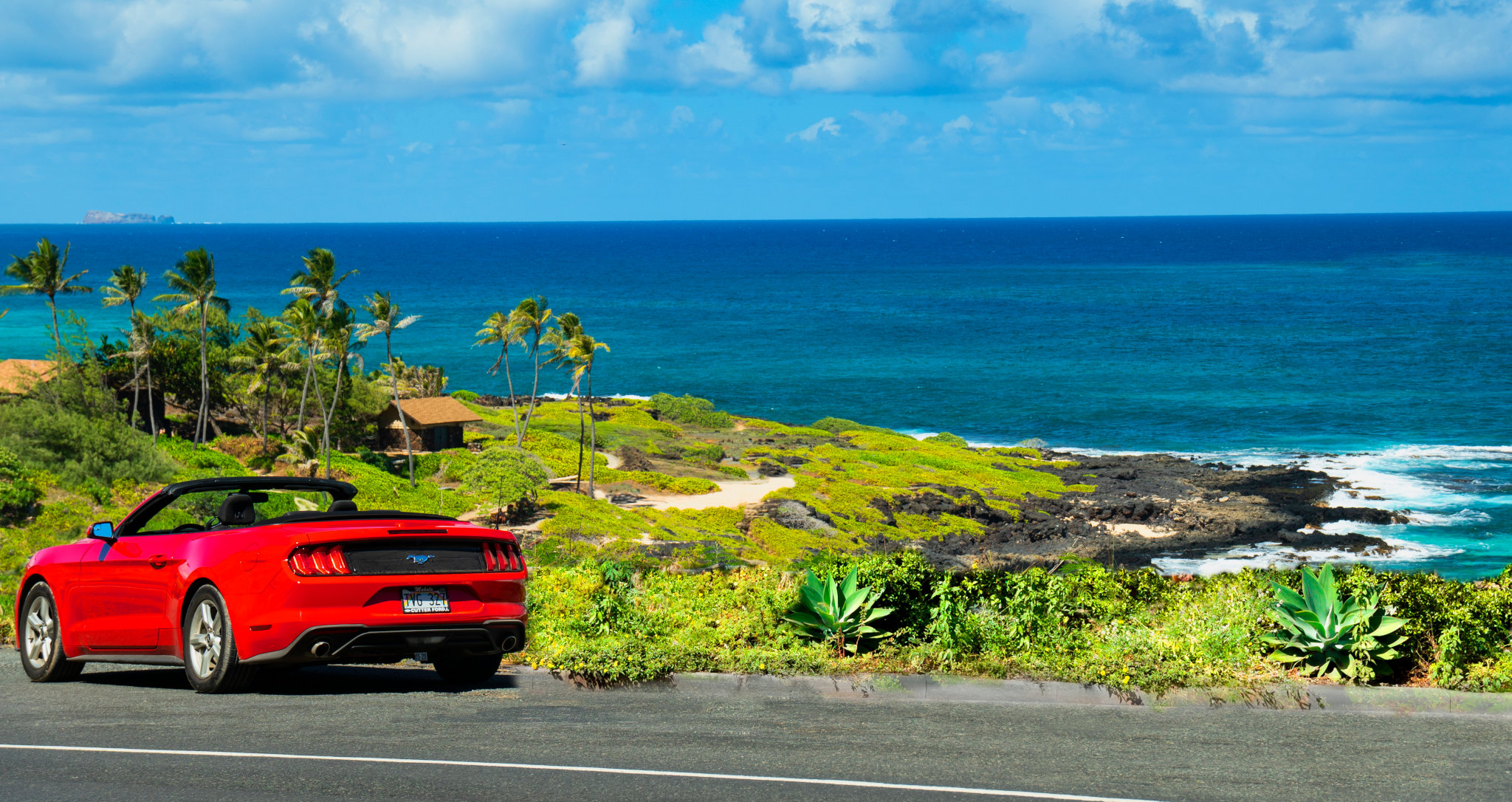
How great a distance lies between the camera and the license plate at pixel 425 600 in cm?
816

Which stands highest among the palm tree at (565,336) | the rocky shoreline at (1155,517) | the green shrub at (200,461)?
the palm tree at (565,336)

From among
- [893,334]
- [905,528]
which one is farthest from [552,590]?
[893,334]

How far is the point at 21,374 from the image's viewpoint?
1970 inches

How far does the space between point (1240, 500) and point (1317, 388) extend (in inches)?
1492

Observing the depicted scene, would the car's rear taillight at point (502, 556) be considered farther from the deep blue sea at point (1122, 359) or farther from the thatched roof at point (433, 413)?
the thatched roof at point (433, 413)

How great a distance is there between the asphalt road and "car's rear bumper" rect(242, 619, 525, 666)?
37cm

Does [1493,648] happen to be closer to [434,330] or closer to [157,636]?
[157,636]

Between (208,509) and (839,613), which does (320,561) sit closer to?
(839,613)

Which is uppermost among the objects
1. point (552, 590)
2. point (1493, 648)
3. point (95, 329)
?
point (1493, 648)

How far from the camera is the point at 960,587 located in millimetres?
9750

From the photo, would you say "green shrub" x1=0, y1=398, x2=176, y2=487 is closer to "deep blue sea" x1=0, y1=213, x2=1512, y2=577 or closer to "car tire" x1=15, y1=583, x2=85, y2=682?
"car tire" x1=15, y1=583, x2=85, y2=682

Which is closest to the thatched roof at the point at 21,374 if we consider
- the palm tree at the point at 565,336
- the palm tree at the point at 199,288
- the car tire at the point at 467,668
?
the palm tree at the point at 199,288

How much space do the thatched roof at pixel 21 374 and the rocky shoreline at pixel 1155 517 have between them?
34638mm

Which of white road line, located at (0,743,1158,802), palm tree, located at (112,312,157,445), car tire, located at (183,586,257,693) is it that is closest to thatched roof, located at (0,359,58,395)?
palm tree, located at (112,312,157,445)
